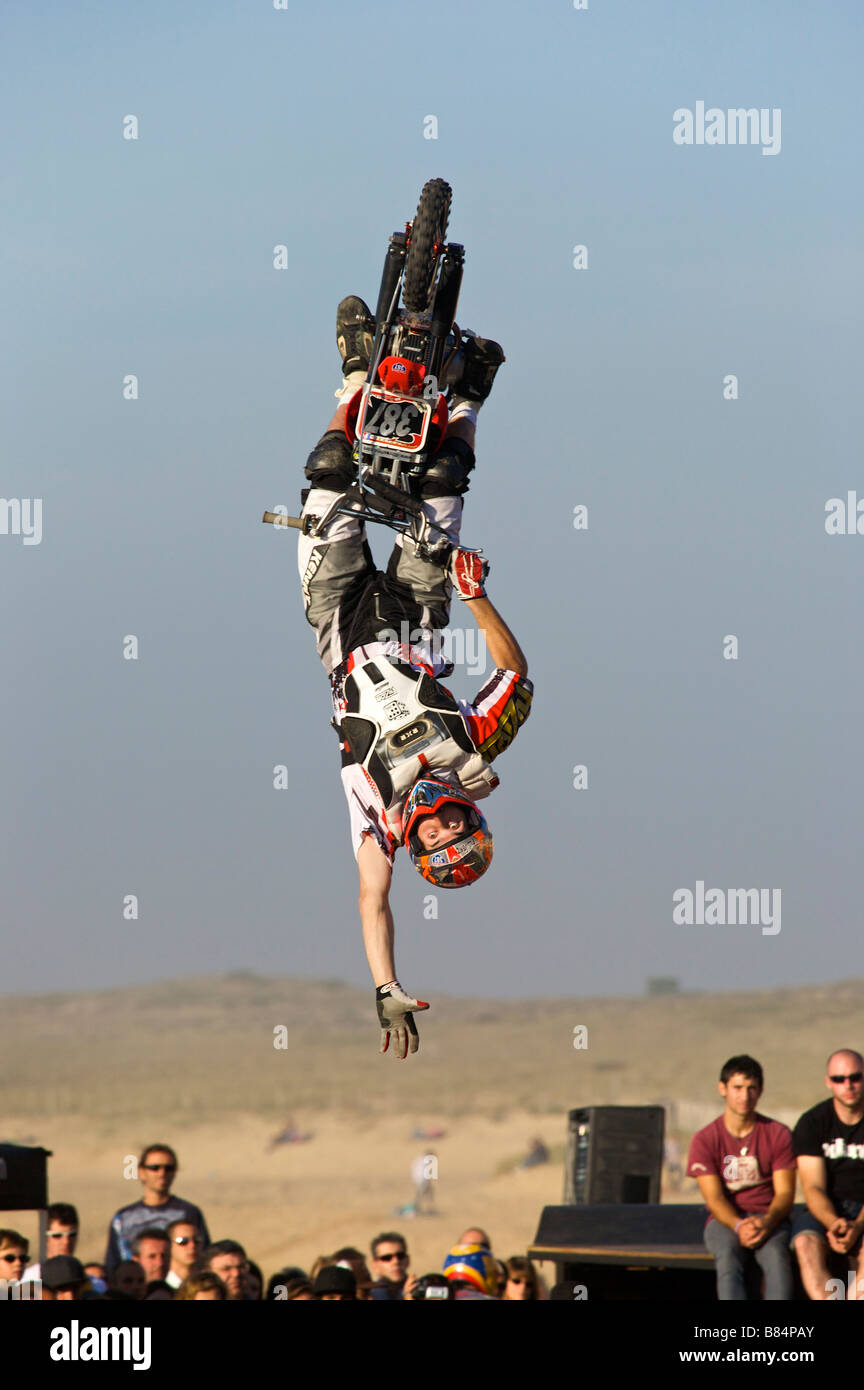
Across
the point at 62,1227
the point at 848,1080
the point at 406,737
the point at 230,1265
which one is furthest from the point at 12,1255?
the point at 848,1080

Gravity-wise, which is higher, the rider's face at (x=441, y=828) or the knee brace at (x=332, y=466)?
the knee brace at (x=332, y=466)

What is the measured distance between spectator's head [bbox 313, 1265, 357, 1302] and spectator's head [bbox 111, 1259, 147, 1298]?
1718mm

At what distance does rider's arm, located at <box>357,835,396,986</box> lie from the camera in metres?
11.7

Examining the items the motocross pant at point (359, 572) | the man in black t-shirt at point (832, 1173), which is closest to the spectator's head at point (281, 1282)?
the man in black t-shirt at point (832, 1173)

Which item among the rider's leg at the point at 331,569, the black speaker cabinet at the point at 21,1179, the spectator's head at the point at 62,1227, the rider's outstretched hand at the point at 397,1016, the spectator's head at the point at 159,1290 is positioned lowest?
the spectator's head at the point at 159,1290

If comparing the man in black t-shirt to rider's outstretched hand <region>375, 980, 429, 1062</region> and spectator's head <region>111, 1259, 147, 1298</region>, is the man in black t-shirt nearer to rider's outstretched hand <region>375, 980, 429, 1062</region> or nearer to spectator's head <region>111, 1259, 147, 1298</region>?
rider's outstretched hand <region>375, 980, 429, 1062</region>

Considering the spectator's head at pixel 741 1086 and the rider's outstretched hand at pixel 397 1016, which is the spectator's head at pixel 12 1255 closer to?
the rider's outstretched hand at pixel 397 1016

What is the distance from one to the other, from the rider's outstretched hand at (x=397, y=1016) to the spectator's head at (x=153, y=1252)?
4.72 metres

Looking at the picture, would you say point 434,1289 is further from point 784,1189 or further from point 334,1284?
point 784,1189

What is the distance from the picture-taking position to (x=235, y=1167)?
2530 inches

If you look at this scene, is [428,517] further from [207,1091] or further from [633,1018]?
[633,1018]

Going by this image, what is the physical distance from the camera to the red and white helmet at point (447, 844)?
37.1 ft

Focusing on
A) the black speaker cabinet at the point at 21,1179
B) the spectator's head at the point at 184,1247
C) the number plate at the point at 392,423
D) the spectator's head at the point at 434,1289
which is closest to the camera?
the number plate at the point at 392,423
